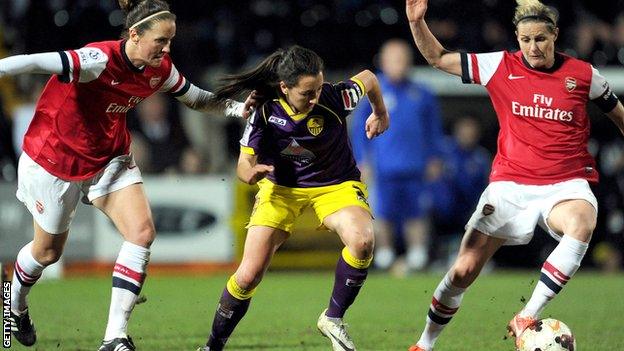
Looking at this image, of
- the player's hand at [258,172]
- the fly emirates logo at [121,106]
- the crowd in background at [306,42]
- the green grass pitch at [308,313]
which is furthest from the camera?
the crowd in background at [306,42]

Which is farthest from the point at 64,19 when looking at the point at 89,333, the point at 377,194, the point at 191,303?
the point at 89,333

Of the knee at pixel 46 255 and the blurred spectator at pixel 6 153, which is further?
the blurred spectator at pixel 6 153

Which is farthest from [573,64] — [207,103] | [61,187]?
[61,187]

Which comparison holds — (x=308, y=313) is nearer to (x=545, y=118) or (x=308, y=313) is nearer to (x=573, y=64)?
(x=545, y=118)

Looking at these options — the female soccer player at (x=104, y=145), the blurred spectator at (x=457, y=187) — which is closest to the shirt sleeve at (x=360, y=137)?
the blurred spectator at (x=457, y=187)

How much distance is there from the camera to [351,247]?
7.14m

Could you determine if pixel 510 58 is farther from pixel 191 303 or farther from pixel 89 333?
pixel 191 303

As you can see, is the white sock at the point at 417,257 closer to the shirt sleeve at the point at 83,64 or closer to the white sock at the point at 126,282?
the white sock at the point at 126,282

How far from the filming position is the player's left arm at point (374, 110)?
7.45 metres

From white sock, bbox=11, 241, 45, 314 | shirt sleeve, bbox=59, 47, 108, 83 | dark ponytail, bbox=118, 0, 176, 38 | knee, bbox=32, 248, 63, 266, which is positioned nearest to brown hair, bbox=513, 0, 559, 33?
dark ponytail, bbox=118, 0, 176, 38

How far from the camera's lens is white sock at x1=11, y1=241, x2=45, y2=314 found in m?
7.82

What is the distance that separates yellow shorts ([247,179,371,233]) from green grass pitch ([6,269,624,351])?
3.13 ft

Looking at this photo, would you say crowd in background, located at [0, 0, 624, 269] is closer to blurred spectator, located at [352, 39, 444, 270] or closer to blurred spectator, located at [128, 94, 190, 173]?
blurred spectator, located at [128, 94, 190, 173]

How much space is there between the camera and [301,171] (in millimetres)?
7414
